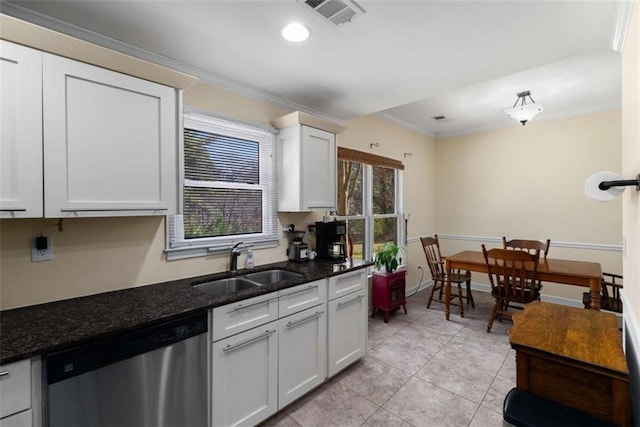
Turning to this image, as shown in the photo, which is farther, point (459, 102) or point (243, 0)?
point (459, 102)

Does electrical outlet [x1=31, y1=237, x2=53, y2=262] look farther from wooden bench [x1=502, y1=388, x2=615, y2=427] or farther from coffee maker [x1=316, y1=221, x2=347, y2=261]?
wooden bench [x1=502, y1=388, x2=615, y2=427]

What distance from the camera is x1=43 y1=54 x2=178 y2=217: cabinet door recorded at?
4.67ft

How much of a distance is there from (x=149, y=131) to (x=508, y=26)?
2205 mm

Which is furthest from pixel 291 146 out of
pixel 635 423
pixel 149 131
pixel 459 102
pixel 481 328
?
pixel 481 328

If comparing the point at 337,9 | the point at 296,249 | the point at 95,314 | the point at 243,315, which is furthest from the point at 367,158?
the point at 95,314

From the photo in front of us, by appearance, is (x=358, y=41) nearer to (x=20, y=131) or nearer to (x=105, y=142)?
(x=105, y=142)

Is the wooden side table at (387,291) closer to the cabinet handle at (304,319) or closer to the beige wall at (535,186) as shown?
the cabinet handle at (304,319)

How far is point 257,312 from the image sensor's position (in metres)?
1.85

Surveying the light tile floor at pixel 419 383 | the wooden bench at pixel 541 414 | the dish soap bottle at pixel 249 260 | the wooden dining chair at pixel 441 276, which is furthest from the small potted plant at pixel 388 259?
the wooden bench at pixel 541 414

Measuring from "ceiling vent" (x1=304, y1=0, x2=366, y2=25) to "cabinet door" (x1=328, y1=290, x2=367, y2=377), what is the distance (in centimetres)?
194

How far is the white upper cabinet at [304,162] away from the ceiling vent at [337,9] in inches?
37.0

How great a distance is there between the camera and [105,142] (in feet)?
5.15

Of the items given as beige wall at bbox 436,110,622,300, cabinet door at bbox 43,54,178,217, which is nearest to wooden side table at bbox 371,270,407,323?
beige wall at bbox 436,110,622,300

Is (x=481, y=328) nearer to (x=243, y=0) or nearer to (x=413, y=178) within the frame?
(x=413, y=178)
